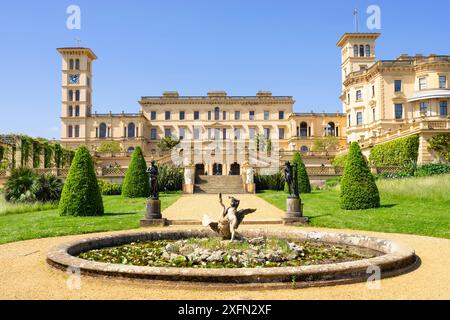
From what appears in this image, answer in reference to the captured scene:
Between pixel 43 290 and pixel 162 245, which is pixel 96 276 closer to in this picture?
pixel 43 290

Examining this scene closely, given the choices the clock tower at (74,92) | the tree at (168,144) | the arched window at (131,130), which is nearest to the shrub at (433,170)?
the tree at (168,144)

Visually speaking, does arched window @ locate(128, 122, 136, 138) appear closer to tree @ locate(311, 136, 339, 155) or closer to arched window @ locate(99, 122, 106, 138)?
arched window @ locate(99, 122, 106, 138)

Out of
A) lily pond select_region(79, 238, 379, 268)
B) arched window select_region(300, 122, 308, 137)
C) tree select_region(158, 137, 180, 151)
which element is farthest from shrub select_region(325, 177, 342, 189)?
arched window select_region(300, 122, 308, 137)

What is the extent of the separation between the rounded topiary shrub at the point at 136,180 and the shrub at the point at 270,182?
33.1 ft

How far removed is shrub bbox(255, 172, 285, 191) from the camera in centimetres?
3012

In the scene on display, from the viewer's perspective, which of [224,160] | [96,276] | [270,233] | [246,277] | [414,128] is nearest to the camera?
[246,277]

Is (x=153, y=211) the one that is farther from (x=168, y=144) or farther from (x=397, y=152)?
(x=168, y=144)

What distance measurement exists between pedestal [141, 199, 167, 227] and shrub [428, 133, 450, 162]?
2593cm

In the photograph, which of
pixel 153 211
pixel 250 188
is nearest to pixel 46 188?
pixel 153 211

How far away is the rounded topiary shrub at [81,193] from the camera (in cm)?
1453
